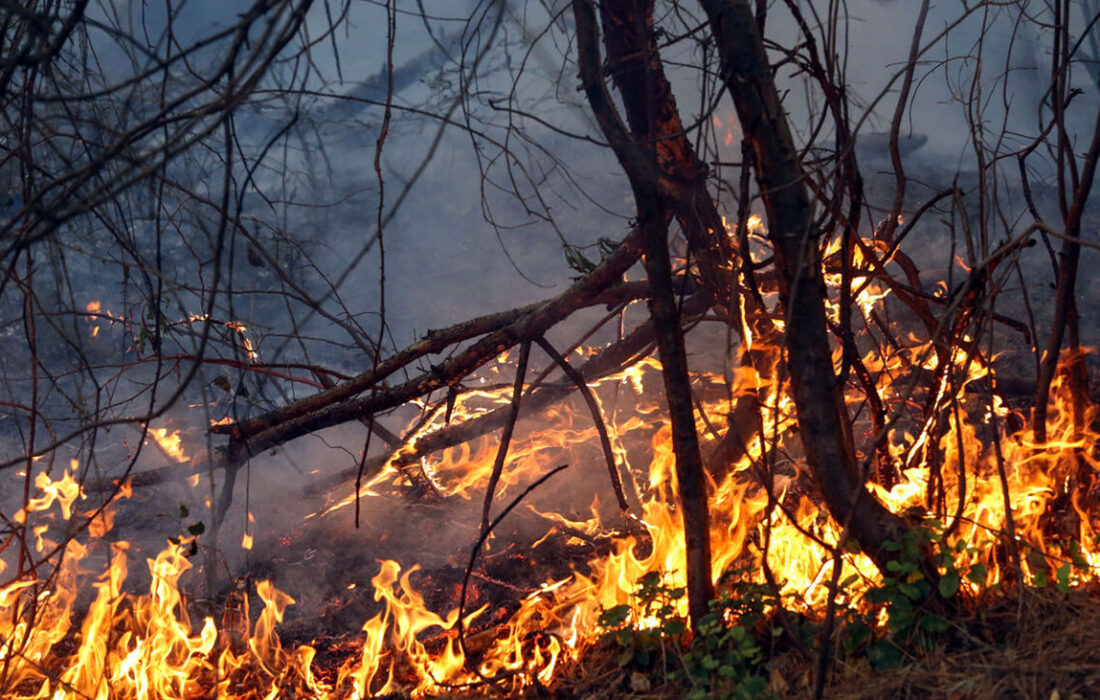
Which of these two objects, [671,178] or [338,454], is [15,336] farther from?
[671,178]

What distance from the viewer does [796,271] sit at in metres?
2.18

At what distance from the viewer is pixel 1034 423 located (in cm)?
272

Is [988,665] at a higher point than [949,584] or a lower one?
lower

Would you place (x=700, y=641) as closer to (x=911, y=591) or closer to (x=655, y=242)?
(x=911, y=591)

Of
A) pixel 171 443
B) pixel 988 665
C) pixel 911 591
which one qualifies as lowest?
pixel 988 665

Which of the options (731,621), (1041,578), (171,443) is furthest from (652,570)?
(171,443)

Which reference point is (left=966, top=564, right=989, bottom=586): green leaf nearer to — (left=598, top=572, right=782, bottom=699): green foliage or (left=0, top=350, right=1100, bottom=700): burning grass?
(left=0, top=350, right=1100, bottom=700): burning grass

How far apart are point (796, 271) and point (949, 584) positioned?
40.9 inches

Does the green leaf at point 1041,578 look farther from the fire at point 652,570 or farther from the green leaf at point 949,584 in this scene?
the green leaf at point 949,584

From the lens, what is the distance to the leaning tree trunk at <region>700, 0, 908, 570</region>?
85.7 inches

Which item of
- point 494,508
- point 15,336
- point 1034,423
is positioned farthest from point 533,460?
point 15,336

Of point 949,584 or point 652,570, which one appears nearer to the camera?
point 949,584

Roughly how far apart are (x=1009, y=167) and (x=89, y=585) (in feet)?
49.0

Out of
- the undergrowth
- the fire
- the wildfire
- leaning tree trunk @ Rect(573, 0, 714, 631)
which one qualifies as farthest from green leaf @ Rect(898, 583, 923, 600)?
the wildfire
